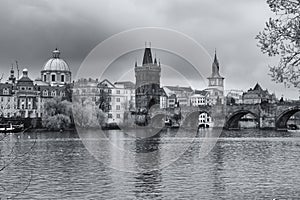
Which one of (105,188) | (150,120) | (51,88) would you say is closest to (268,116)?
(150,120)

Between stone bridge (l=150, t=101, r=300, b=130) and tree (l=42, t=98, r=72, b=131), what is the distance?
35.3m

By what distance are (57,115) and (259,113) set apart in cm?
3915

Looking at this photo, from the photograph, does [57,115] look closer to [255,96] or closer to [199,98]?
[199,98]

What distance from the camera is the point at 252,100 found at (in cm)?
16800

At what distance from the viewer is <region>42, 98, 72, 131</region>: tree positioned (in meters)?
76.6

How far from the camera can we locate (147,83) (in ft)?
384

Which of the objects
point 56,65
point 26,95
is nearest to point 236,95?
point 56,65

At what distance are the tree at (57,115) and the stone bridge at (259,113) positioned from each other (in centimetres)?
3532

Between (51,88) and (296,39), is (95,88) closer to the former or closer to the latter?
(51,88)

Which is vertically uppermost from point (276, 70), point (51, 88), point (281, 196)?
point (51, 88)

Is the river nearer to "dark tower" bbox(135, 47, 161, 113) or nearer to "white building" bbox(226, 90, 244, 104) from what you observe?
"dark tower" bbox(135, 47, 161, 113)

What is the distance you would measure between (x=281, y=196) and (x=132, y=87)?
10695cm

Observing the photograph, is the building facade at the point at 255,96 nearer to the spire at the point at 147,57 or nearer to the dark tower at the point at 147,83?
the dark tower at the point at 147,83

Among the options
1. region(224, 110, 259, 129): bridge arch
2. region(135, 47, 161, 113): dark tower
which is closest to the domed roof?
region(135, 47, 161, 113): dark tower
